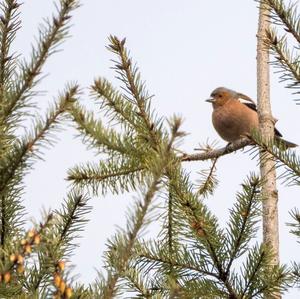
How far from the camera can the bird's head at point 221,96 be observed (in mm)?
7816

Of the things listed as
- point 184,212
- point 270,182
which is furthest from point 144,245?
point 270,182

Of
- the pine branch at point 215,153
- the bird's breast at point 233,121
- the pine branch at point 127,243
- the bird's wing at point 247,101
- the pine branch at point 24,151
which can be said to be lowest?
the pine branch at point 127,243

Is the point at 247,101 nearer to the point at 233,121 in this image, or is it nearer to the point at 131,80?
the point at 233,121

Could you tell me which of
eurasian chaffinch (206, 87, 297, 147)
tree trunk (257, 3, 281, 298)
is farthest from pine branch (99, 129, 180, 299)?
eurasian chaffinch (206, 87, 297, 147)

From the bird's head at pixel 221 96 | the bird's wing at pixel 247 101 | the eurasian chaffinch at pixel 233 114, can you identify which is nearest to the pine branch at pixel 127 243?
the eurasian chaffinch at pixel 233 114

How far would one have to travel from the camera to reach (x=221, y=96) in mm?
8008

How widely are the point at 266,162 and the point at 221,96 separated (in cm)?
417

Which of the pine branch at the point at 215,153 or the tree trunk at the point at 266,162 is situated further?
the pine branch at the point at 215,153

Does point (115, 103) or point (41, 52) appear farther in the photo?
point (115, 103)

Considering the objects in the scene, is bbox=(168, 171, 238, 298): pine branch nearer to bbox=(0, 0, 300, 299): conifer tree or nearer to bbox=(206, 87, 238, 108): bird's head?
bbox=(0, 0, 300, 299): conifer tree

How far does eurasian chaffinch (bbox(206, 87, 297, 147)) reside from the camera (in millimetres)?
6870

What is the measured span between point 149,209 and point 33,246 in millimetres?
480

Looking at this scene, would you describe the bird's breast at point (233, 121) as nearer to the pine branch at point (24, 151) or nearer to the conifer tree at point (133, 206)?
the conifer tree at point (133, 206)

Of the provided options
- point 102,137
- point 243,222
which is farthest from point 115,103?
point 243,222
